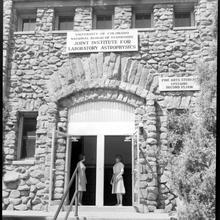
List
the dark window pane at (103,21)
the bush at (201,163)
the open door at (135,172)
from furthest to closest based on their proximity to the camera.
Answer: the dark window pane at (103,21) → the open door at (135,172) → the bush at (201,163)

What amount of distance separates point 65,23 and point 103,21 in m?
1.09

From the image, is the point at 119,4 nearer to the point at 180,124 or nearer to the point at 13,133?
the point at 13,133

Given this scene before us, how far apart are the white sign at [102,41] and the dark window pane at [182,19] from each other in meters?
1.28

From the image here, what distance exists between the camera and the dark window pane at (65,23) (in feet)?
33.1

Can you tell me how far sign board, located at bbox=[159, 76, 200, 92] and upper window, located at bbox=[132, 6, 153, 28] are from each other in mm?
1808

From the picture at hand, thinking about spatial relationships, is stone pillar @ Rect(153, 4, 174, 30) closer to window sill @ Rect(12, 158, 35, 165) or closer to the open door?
the open door

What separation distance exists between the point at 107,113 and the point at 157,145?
1.52 meters

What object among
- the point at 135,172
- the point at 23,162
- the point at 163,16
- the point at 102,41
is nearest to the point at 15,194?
the point at 23,162

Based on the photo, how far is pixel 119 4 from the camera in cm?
982

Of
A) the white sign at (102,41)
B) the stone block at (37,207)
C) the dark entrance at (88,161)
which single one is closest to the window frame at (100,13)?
the white sign at (102,41)

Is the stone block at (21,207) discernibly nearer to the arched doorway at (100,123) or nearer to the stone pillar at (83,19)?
the arched doorway at (100,123)

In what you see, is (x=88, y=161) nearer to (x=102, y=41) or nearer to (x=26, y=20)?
(x=102, y=41)

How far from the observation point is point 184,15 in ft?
32.7

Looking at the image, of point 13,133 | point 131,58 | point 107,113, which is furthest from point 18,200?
point 131,58
